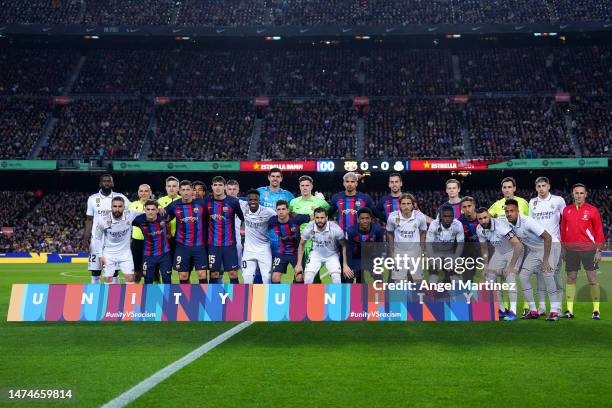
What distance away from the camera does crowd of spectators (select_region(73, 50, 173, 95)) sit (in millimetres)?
44469

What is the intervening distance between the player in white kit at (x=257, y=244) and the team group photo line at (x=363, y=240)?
0.8 inches

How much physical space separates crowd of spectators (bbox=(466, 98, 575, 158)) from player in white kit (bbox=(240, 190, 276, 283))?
29703mm

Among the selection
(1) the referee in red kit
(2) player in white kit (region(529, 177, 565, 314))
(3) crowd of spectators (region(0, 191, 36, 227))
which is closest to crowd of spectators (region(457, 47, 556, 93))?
(3) crowd of spectators (region(0, 191, 36, 227))

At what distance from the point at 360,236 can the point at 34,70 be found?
42054mm

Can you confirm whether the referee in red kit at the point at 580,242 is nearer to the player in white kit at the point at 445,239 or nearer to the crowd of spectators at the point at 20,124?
the player in white kit at the point at 445,239

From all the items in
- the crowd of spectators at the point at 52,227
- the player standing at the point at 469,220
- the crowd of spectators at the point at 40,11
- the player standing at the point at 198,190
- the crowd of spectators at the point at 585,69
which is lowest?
the player standing at the point at 469,220

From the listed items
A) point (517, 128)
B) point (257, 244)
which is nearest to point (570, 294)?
point (257, 244)

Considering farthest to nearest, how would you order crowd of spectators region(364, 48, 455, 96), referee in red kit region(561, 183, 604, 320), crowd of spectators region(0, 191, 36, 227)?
1. crowd of spectators region(364, 48, 455, 96)
2. crowd of spectators region(0, 191, 36, 227)
3. referee in red kit region(561, 183, 604, 320)

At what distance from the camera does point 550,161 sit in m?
36.8

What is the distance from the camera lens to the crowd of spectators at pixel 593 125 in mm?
37531

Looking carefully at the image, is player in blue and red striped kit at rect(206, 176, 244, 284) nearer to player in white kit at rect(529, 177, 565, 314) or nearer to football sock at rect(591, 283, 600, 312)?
player in white kit at rect(529, 177, 565, 314)

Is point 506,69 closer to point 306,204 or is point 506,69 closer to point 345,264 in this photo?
point 306,204

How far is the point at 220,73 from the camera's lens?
45.5m

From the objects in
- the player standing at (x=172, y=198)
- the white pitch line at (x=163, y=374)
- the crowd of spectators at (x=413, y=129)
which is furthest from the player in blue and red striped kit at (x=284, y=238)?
the crowd of spectators at (x=413, y=129)
